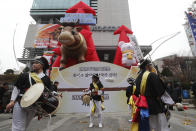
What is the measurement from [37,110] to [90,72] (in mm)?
5384

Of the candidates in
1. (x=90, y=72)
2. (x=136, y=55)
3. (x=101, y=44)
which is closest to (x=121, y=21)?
(x=101, y=44)

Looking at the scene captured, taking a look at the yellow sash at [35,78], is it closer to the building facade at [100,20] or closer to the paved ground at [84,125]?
the paved ground at [84,125]

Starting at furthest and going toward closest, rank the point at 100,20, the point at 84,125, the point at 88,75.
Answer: the point at 100,20 → the point at 88,75 → the point at 84,125

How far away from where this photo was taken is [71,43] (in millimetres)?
7590

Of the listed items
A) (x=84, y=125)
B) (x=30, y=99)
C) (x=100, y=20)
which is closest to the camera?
(x=30, y=99)

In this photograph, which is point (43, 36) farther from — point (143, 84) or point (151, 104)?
point (151, 104)

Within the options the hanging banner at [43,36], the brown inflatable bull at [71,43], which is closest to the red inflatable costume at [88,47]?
the brown inflatable bull at [71,43]

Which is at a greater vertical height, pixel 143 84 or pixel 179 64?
pixel 179 64

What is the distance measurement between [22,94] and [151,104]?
224 cm

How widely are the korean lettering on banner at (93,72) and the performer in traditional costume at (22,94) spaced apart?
5041 millimetres

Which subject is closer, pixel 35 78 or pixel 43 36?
pixel 35 78

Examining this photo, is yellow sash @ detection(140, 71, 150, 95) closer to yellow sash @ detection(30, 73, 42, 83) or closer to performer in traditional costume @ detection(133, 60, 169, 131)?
performer in traditional costume @ detection(133, 60, 169, 131)

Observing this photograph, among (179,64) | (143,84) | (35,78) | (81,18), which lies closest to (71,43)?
(81,18)

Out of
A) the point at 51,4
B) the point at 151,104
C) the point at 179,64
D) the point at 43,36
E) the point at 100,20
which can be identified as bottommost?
the point at 151,104
